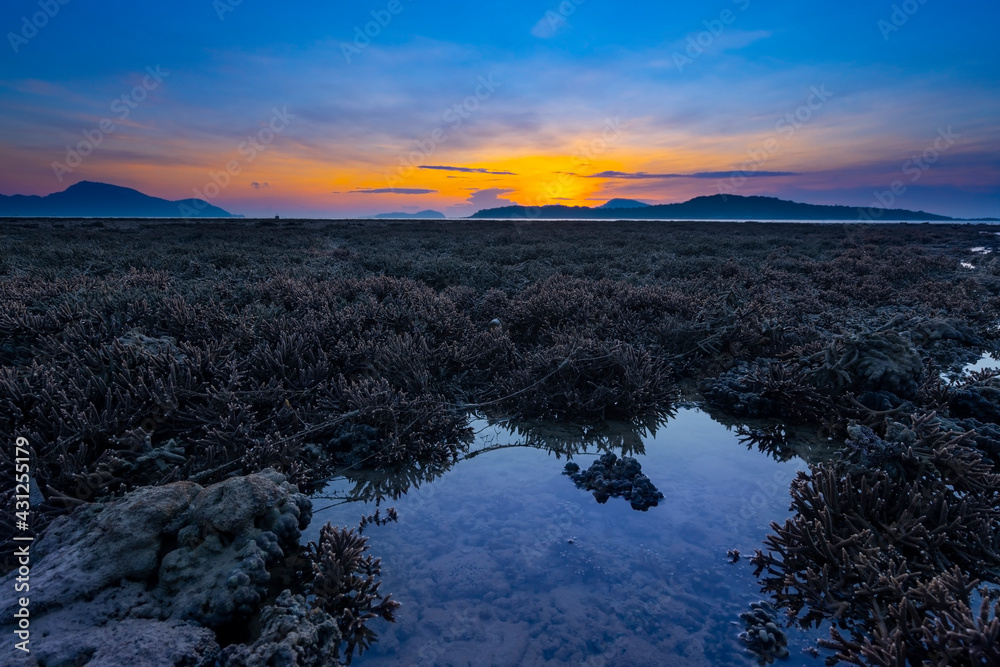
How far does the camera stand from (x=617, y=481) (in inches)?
138

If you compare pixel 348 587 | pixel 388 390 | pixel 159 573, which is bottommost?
pixel 348 587

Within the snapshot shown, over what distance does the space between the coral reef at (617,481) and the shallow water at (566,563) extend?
8cm

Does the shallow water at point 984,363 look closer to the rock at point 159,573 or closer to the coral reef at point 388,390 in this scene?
the coral reef at point 388,390

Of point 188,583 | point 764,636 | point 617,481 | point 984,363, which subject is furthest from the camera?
point 984,363

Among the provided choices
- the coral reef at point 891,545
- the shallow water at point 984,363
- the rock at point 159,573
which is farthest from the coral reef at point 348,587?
the shallow water at point 984,363

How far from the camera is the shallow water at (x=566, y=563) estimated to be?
2182 mm

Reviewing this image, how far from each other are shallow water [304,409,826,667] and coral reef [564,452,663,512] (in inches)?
3.1

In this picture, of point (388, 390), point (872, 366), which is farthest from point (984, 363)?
point (388, 390)

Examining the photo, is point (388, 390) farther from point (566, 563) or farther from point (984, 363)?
point (984, 363)

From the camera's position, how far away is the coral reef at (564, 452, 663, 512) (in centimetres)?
333

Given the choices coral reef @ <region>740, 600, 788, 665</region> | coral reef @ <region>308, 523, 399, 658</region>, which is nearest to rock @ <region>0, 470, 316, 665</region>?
coral reef @ <region>308, 523, 399, 658</region>

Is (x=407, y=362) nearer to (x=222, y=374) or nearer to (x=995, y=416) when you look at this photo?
(x=222, y=374)

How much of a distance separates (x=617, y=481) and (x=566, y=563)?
977 mm

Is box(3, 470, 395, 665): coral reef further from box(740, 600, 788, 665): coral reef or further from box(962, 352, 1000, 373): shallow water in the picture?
box(962, 352, 1000, 373): shallow water
